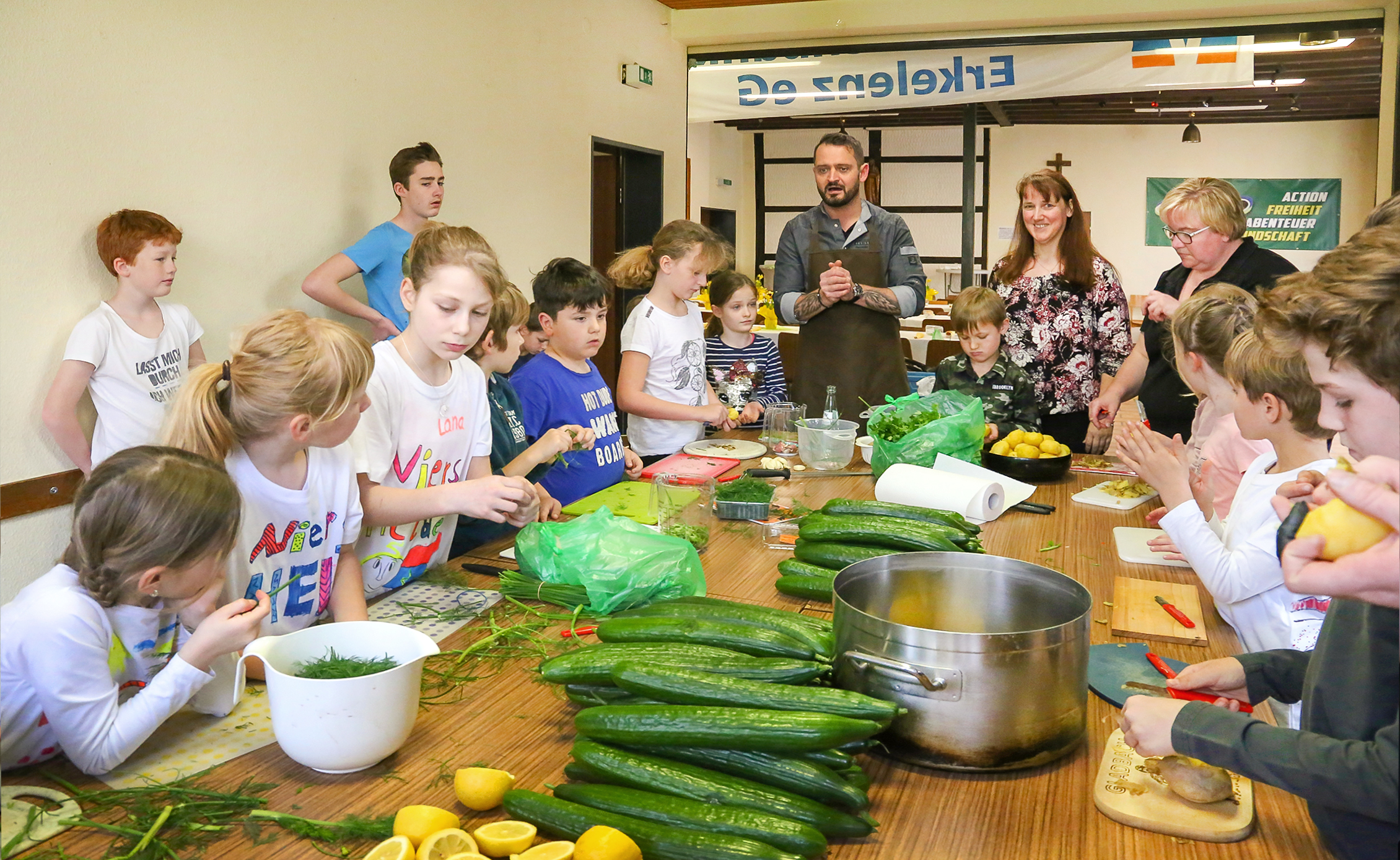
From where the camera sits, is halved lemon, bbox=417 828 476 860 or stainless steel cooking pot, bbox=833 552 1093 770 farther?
stainless steel cooking pot, bbox=833 552 1093 770

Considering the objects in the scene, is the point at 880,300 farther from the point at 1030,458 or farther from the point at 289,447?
the point at 289,447

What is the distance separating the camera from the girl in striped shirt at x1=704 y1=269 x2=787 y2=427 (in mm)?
4227

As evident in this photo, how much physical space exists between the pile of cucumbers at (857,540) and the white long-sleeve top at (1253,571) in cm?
41

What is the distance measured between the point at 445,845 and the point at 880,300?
329 centimetres

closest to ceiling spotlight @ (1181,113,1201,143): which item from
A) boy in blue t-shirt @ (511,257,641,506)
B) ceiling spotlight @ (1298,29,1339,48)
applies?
ceiling spotlight @ (1298,29,1339,48)

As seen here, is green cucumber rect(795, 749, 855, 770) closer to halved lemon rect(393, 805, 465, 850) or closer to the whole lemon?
halved lemon rect(393, 805, 465, 850)

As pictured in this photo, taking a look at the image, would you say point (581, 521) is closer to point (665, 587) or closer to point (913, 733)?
point (665, 587)

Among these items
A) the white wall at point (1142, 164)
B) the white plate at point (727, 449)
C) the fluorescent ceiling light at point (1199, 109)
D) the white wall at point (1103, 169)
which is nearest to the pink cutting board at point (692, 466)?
the white plate at point (727, 449)

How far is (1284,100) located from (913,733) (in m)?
13.1

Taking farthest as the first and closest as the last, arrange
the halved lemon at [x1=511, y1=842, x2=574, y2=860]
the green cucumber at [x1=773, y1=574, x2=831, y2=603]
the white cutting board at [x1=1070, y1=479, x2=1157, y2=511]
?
the white cutting board at [x1=1070, y1=479, x2=1157, y2=511] → the green cucumber at [x1=773, y1=574, x2=831, y2=603] → the halved lemon at [x1=511, y1=842, x2=574, y2=860]

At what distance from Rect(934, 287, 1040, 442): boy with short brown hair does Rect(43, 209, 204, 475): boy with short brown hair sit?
2.73 m

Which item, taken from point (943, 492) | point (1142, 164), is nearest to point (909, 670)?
A: point (943, 492)

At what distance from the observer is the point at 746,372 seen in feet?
13.9

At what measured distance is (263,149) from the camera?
394 cm
